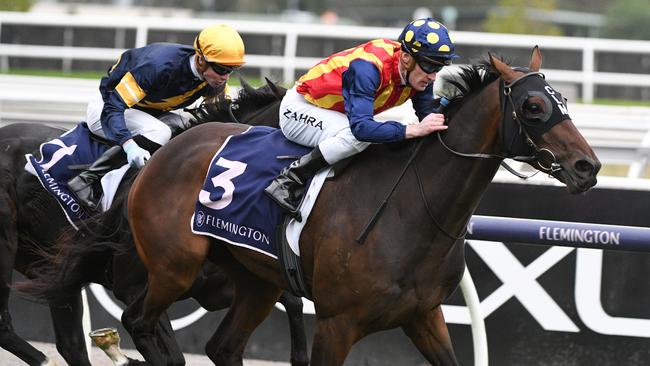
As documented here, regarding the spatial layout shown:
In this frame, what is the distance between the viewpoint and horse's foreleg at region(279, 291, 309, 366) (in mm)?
5863

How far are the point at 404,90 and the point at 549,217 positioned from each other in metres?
1.93

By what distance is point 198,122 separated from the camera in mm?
6039

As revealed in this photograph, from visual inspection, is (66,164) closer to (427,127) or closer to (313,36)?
(427,127)

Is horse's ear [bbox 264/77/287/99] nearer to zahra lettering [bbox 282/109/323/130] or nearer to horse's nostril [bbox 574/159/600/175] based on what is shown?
zahra lettering [bbox 282/109/323/130]

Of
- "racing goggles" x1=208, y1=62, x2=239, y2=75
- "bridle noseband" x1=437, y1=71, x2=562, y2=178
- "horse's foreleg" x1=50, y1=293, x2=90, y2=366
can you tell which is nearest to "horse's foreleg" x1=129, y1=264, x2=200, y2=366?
"horse's foreleg" x1=50, y1=293, x2=90, y2=366

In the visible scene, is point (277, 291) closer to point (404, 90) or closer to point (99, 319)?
point (404, 90)

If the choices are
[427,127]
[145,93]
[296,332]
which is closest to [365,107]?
[427,127]

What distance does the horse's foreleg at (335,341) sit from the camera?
458 cm

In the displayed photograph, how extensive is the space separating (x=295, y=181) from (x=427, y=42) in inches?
32.3

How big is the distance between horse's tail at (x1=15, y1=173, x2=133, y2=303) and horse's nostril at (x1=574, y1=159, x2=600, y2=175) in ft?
7.72

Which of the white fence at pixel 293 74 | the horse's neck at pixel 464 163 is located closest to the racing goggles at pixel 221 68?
the horse's neck at pixel 464 163

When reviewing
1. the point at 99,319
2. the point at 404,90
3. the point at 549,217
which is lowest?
the point at 99,319

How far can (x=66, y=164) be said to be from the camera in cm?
597

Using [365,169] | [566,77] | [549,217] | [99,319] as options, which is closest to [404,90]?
[365,169]
